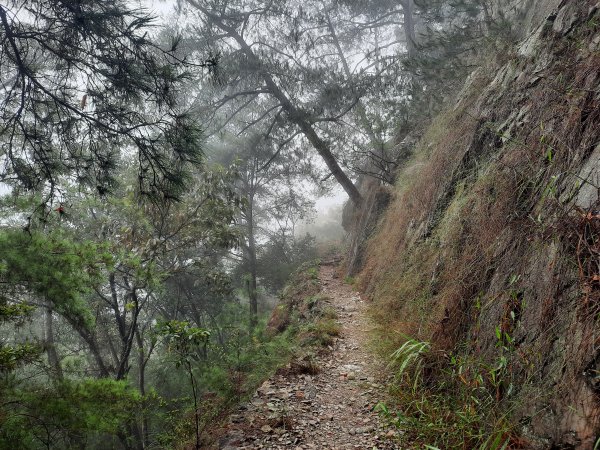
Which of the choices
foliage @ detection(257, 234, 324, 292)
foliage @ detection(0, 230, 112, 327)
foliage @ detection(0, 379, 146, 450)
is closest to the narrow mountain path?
foliage @ detection(0, 379, 146, 450)

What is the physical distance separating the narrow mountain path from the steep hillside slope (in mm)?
703

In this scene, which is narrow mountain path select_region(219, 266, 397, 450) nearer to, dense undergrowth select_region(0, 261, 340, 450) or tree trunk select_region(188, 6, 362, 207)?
dense undergrowth select_region(0, 261, 340, 450)

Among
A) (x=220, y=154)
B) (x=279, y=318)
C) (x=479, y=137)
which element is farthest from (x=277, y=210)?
(x=479, y=137)

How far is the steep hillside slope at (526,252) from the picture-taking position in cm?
212

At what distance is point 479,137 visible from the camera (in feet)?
17.6

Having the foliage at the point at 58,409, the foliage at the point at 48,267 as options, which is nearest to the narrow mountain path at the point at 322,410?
the foliage at the point at 58,409

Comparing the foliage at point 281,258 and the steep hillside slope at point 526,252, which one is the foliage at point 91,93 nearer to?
the steep hillside slope at point 526,252

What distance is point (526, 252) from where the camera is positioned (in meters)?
2.94

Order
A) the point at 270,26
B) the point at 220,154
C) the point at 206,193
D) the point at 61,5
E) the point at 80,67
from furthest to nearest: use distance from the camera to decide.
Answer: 1. the point at 220,154
2. the point at 270,26
3. the point at 206,193
4. the point at 80,67
5. the point at 61,5

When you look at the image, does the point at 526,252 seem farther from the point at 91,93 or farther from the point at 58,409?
the point at 58,409

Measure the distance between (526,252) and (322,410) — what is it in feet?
8.44

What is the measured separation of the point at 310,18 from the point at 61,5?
939 cm

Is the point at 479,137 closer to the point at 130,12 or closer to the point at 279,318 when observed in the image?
the point at 130,12

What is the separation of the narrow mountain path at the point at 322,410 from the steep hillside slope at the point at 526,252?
703mm
